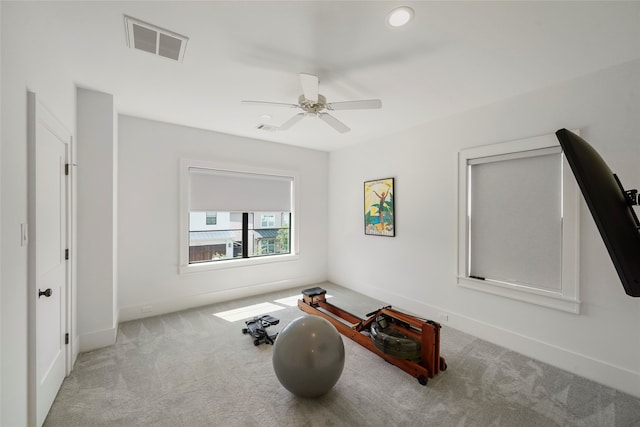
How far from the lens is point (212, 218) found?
13.7ft

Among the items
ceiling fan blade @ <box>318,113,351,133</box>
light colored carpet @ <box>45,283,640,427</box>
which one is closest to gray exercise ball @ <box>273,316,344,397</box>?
light colored carpet @ <box>45,283,640,427</box>

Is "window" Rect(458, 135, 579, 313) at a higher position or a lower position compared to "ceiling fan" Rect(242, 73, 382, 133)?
lower

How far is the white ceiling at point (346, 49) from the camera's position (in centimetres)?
162

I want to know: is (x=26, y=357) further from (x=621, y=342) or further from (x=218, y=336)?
(x=621, y=342)

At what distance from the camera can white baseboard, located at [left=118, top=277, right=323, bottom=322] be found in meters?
3.45

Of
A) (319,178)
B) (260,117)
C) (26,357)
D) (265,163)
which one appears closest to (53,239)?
(26,357)

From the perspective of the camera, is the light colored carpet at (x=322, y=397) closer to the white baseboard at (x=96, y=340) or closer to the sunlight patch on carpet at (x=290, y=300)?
the white baseboard at (x=96, y=340)

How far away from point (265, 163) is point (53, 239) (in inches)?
117

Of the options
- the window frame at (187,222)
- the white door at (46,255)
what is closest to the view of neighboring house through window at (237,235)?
the window frame at (187,222)

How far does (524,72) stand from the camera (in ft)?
7.51

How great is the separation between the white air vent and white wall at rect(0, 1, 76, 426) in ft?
1.51

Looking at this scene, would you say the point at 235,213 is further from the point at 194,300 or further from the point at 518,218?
the point at 518,218

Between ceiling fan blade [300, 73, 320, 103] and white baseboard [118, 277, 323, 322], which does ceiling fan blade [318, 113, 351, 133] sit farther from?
white baseboard [118, 277, 323, 322]

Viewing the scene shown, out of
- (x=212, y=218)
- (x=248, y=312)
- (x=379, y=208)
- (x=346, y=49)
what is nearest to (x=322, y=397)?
(x=248, y=312)
